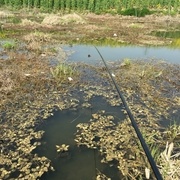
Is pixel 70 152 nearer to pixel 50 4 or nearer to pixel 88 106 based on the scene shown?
pixel 88 106

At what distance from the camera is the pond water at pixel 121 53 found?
11179 mm

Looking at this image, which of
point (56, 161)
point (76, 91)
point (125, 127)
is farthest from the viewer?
point (76, 91)

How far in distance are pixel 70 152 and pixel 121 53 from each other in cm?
870

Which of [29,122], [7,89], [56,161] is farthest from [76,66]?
[56,161]

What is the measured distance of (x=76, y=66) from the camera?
31.7 feet

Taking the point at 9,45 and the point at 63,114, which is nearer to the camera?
the point at 63,114

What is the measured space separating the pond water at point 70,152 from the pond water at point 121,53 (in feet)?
16.1

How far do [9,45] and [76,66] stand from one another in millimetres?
3938

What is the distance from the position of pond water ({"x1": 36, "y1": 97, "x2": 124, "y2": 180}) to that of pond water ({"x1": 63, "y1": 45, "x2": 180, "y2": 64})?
4.92m

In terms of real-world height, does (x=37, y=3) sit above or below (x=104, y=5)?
below

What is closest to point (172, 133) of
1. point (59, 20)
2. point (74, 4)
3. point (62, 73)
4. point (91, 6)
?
point (62, 73)

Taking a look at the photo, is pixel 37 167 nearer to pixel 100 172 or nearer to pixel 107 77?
pixel 100 172

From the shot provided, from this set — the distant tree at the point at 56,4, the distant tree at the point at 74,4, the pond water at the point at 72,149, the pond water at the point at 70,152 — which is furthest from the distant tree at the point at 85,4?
the pond water at the point at 70,152

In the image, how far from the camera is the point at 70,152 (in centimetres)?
460
